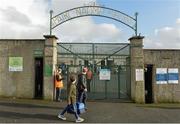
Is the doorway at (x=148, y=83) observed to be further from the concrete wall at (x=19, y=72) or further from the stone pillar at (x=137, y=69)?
the concrete wall at (x=19, y=72)

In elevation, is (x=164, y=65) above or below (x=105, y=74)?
above

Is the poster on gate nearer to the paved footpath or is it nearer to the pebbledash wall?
the pebbledash wall

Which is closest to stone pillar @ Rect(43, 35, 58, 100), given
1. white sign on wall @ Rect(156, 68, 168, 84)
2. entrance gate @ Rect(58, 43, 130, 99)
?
entrance gate @ Rect(58, 43, 130, 99)

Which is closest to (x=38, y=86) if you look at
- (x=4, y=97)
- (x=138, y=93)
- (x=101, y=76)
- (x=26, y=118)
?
(x=4, y=97)

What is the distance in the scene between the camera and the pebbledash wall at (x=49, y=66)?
1755 centimetres

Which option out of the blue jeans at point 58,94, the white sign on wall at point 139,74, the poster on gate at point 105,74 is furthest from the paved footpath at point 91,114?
the poster on gate at point 105,74

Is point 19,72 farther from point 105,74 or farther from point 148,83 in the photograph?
point 148,83

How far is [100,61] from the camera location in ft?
61.0

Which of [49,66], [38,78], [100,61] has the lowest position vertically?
[38,78]

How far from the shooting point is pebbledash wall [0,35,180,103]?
17.5 metres

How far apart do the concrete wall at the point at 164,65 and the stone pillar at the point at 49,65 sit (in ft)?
15.9

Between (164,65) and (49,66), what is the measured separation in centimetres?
603

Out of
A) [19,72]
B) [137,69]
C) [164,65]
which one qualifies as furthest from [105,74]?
[19,72]

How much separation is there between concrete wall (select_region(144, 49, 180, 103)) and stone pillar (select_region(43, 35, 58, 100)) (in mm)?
4848
